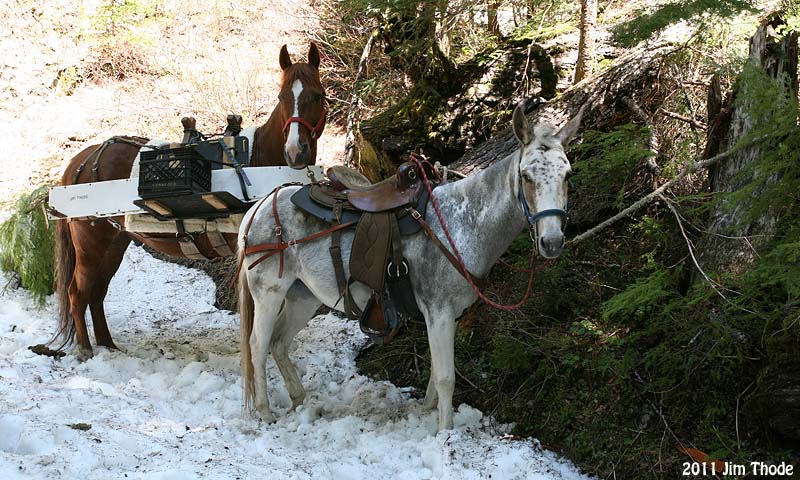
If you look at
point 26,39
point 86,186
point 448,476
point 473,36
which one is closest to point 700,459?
point 448,476

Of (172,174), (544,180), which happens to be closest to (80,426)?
(172,174)

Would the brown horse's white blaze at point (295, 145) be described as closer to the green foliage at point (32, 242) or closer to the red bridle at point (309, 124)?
the red bridle at point (309, 124)

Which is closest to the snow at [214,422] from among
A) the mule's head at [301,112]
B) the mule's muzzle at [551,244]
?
the mule's muzzle at [551,244]

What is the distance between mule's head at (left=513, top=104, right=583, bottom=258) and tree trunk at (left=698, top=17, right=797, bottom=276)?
1.19 m

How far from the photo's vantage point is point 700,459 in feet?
10.8

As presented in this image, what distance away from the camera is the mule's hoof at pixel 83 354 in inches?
227

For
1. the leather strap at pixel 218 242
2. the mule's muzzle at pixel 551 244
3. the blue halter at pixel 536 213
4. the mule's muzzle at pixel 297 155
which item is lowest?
the leather strap at pixel 218 242

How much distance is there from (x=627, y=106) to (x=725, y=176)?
1262mm

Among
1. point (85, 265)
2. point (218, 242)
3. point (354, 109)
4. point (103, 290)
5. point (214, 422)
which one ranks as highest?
point (354, 109)

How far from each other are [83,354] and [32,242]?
2.21 meters

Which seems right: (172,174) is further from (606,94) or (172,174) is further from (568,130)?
(606,94)

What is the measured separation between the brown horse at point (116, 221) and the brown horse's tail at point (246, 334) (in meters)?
0.93

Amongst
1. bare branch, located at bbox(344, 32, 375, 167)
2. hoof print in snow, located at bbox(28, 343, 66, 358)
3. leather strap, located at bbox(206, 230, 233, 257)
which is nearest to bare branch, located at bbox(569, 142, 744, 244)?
leather strap, located at bbox(206, 230, 233, 257)

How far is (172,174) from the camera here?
4.66 meters
